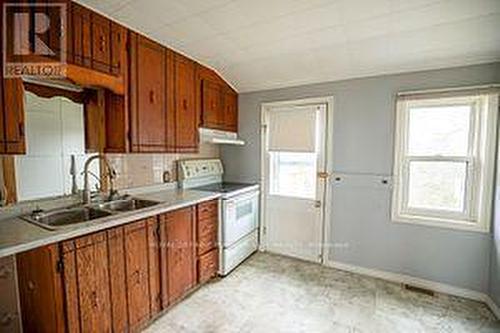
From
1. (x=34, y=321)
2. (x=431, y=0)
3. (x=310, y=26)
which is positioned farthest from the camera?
(x=310, y=26)

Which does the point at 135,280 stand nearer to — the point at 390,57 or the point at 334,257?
the point at 334,257

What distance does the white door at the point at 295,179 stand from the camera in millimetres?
3047

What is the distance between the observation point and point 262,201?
3.43m

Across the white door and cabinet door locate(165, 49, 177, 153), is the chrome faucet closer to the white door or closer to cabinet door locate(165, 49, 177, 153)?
cabinet door locate(165, 49, 177, 153)

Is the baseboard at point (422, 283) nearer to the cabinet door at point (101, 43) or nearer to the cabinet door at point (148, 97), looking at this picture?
the cabinet door at point (148, 97)

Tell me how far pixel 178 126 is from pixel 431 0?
87.7 inches

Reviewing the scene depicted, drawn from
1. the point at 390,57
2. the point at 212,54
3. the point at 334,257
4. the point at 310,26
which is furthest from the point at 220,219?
the point at 390,57

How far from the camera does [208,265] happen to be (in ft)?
8.52

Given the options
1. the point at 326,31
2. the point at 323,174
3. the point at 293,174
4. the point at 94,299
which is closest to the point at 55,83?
the point at 94,299

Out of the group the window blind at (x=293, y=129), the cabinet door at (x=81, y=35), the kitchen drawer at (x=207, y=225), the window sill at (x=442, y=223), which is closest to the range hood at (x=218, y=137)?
the window blind at (x=293, y=129)

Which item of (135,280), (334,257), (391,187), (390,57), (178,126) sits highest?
(390,57)

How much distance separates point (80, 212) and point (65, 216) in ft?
0.31

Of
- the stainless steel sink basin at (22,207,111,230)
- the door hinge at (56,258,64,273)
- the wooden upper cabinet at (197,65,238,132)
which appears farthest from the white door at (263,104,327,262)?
the door hinge at (56,258,64,273)

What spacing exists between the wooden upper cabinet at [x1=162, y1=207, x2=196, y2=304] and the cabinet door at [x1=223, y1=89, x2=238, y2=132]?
1392mm
